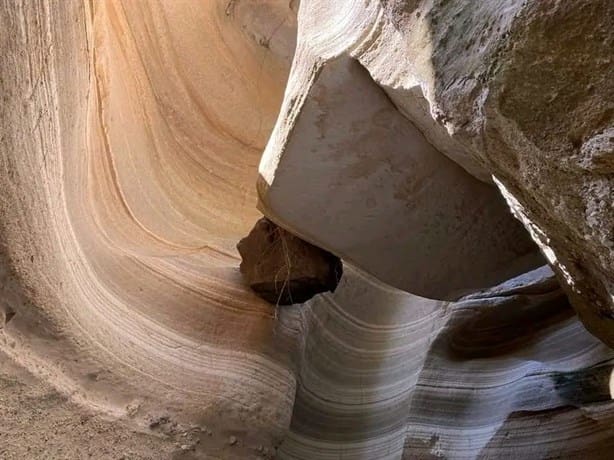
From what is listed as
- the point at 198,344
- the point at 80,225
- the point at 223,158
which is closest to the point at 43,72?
the point at 80,225

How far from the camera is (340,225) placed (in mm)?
1212

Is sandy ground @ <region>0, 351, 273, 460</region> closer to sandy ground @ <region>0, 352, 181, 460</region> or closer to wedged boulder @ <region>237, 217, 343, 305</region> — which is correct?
sandy ground @ <region>0, 352, 181, 460</region>

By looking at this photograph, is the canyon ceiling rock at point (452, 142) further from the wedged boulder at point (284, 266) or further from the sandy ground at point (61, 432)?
the sandy ground at point (61, 432)

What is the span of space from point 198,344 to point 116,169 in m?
0.52

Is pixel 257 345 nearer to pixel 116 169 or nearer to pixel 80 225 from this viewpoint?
pixel 80 225

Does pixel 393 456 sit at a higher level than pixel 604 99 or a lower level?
lower

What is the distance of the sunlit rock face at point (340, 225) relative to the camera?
22.9 inches

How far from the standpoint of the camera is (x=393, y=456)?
141 centimetres

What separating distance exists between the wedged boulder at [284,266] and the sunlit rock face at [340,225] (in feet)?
0.12

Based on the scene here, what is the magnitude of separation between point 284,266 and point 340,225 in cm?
18

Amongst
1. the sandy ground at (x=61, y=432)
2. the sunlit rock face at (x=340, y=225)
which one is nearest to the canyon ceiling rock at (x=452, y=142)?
the sunlit rock face at (x=340, y=225)

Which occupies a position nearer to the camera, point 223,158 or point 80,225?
point 80,225

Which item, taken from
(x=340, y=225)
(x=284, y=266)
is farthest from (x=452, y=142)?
(x=284, y=266)

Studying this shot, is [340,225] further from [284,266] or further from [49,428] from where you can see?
[49,428]
